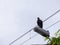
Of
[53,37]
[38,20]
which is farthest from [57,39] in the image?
[38,20]

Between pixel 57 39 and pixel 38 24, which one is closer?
pixel 38 24

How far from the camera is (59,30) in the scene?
623 inches

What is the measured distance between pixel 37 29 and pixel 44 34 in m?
0.59

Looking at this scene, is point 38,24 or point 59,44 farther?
point 59,44

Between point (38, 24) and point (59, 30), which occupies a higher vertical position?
point (38, 24)

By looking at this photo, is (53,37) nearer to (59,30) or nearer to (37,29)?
(59,30)

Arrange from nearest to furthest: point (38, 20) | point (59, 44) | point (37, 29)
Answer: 1. point (37, 29)
2. point (38, 20)
3. point (59, 44)

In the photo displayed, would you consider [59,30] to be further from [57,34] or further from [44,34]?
[44,34]

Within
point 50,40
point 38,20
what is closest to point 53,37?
point 50,40

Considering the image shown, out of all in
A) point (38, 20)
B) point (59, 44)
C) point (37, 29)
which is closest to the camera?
point (37, 29)

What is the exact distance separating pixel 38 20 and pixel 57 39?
4.44 metres

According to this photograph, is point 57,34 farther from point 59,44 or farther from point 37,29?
point 37,29

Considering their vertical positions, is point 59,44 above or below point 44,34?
below

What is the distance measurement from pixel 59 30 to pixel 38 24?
4993 millimetres
